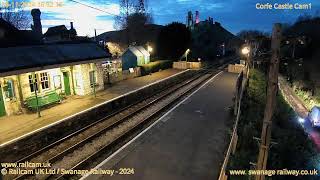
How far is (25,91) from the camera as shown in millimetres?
18578

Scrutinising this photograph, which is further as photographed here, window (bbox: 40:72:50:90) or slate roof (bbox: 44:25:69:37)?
slate roof (bbox: 44:25:69:37)

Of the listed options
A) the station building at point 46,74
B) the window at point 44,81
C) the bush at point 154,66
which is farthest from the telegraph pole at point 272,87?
the bush at point 154,66

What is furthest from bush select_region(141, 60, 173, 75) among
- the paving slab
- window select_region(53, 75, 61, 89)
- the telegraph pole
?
the telegraph pole

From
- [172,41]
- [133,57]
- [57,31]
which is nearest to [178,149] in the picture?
[133,57]

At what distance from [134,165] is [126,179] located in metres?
1.06

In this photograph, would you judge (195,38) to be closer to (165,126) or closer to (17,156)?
(165,126)

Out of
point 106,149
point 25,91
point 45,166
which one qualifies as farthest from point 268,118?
point 25,91

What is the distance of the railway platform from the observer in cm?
1054

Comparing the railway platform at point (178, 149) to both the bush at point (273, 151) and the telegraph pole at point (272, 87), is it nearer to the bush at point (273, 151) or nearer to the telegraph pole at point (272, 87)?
the bush at point (273, 151)

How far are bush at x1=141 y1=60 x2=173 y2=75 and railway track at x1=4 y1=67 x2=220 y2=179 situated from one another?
15.4 m

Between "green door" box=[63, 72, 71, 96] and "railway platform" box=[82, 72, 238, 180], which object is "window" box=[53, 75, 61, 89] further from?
"railway platform" box=[82, 72, 238, 180]

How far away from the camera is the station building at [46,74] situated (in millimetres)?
17359

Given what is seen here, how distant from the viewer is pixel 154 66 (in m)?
39.3

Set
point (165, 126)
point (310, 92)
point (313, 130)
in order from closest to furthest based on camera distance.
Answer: point (165, 126)
point (313, 130)
point (310, 92)
